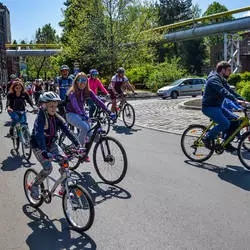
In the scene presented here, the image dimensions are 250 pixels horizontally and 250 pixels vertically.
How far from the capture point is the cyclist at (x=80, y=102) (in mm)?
7178

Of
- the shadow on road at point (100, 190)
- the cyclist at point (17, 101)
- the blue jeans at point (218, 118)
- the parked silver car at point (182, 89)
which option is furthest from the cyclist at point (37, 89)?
the blue jeans at point (218, 118)

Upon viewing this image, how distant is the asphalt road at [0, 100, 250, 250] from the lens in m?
4.31

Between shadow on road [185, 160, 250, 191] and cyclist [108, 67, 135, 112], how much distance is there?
5764 millimetres

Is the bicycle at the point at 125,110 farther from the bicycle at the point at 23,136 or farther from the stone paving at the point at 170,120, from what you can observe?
the bicycle at the point at 23,136

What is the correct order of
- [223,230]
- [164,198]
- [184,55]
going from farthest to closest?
[184,55] → [164,198] → [223,230]

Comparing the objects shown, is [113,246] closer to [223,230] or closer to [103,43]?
[223,230]

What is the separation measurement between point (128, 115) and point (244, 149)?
623cm

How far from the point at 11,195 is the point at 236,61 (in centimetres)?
3843

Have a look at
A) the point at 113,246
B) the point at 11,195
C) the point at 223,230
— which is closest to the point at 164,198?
the point at 223,230

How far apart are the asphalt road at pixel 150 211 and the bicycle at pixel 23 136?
24.7 inches

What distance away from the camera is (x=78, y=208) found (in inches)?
179

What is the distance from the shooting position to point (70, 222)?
470 centimetres

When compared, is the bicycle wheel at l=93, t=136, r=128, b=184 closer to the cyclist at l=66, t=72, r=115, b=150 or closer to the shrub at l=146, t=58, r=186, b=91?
the cyclist at l=66, t=72, r=115, b=150

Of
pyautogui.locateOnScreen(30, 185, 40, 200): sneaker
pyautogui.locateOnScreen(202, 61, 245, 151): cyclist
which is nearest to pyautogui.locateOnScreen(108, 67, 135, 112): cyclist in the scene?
pyautogui.locateOnScreen(202, 61, 245, 151): cyclist
